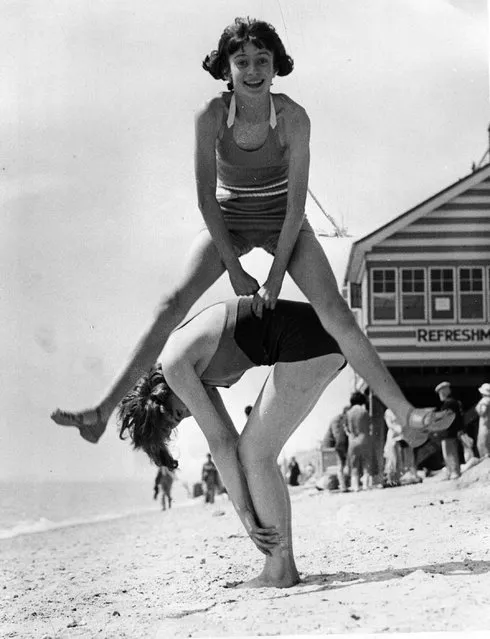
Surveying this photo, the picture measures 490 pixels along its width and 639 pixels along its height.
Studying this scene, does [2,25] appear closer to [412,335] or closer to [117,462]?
[117,462]

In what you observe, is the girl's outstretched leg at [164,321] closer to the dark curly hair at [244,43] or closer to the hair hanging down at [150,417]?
the hair hanging down at [150,417]

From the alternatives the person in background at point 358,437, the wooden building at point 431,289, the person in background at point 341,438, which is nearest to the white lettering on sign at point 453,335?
the wooden building at point 431,289

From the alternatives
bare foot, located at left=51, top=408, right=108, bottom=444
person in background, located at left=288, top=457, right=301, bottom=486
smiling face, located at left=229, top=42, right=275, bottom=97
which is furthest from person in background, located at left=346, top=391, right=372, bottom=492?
person in background, located at left=288, top=457, right=301, bottom=486

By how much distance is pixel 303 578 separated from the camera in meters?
5.54

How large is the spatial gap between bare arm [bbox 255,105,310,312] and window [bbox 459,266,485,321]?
8.33 feet

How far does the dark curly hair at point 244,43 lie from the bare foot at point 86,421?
169 centimetres

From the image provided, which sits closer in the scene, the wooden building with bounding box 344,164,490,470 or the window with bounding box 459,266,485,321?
the window with bounding box 459,266,485,321

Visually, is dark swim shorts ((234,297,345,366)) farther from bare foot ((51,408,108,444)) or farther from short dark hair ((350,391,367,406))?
short dark hair ((350,391,367,406))

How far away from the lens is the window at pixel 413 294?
11461 mm

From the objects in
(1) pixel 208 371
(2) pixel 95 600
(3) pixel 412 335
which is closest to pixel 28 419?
(2) pixel 95 600

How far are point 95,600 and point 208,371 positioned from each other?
1.54 metres

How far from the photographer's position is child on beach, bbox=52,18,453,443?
17.1ft

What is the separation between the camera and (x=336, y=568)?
584 centimetres

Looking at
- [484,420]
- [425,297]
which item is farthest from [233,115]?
[425,297]
